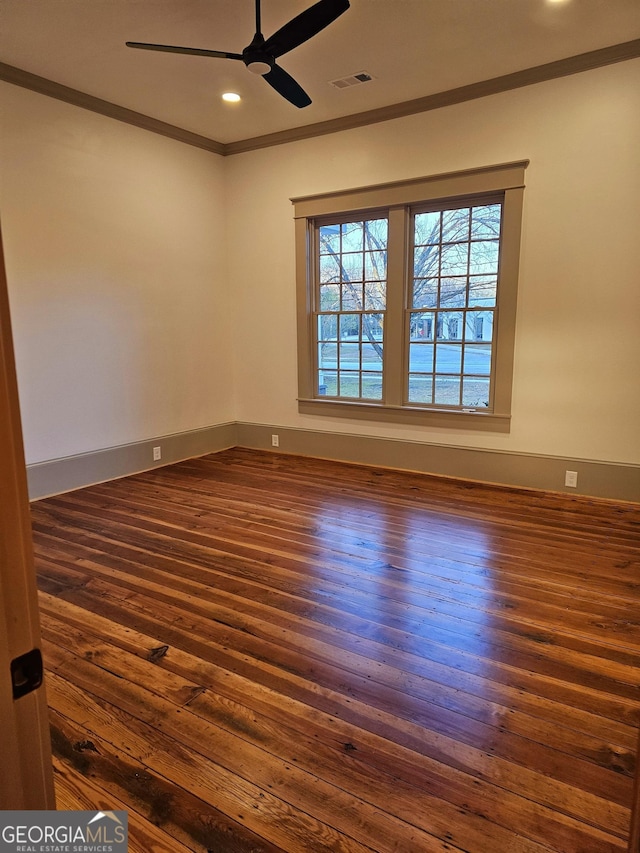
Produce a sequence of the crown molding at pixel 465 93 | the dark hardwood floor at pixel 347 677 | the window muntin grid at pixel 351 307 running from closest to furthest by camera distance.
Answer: the dark hardwood floor at pixel 347 677 < the crown molding at pixel 465 93 < the window muntin grid at pixel 351 307

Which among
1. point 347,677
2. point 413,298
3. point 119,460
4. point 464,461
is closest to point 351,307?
point 413,298

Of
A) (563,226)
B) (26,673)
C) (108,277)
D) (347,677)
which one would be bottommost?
(347,677)

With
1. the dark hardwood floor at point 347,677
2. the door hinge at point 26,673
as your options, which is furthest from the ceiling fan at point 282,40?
the door hinge at point 26,673

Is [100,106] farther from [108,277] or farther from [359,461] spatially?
[359,461]

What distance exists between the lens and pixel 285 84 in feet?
10.8

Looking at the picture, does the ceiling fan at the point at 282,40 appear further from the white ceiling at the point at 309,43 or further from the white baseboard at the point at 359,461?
the white baseboard at the point at 359,461

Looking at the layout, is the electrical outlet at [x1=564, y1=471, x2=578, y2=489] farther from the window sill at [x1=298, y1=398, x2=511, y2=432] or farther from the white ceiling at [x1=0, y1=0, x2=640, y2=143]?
the white ceiling at [x1=0, y1=0, x2=640, y2=143]

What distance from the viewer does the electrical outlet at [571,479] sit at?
430 centimetres

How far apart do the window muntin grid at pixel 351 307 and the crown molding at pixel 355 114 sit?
894mm

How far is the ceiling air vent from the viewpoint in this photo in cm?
405

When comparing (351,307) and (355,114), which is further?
(351,307)

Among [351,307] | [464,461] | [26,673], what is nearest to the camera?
[26,673]

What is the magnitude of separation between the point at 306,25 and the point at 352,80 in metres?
1.62

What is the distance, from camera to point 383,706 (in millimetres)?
1926
